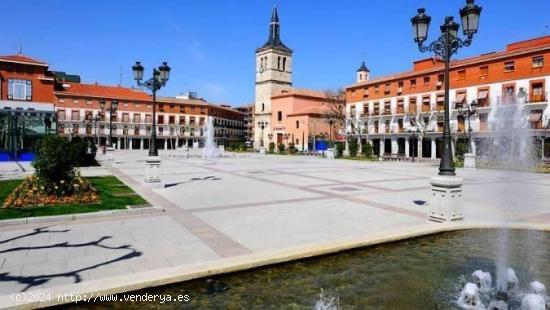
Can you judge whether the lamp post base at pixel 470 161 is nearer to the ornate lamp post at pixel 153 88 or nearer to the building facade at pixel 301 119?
the ornate lamp post at pixel 153 88

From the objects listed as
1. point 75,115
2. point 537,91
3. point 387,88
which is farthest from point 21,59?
point 537,91

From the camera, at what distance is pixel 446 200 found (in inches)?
315

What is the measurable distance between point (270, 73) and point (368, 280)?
67.8 m

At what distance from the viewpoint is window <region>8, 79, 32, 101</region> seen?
50594 millimetres

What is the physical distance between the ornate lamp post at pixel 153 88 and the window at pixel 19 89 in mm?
46357

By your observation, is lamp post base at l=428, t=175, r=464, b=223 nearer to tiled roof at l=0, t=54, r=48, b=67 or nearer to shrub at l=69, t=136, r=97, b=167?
shrub at l=69, t=136, r=97, b=167

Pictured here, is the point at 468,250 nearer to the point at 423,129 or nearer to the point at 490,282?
the point at 490,282

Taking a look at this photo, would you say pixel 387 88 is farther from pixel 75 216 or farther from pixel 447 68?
pixel 75 216

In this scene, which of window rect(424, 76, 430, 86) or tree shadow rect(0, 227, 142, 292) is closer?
tree shadow rect(0, 227, 142, 292)

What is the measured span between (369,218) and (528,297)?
4278mm

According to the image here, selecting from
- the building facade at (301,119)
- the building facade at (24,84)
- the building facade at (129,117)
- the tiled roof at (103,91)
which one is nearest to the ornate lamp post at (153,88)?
the building facade at (24,84)

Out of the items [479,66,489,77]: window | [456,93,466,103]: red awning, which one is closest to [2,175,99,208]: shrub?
[479,66,489,77]: window

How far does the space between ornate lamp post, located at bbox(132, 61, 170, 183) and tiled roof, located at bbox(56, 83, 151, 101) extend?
56297 millimetres

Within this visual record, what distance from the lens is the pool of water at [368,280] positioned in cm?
420
